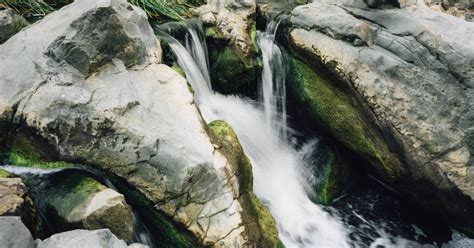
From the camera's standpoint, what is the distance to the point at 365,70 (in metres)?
5.61

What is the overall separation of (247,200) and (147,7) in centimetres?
456

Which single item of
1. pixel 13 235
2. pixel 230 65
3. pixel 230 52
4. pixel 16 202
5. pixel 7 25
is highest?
pixel 7 25

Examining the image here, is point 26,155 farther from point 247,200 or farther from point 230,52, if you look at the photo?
point 230,52

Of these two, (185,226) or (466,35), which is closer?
(185,226)

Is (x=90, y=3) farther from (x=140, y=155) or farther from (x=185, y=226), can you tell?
(x=185, y=226)

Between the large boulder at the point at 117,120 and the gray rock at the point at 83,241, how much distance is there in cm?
100

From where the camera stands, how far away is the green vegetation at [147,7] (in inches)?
261

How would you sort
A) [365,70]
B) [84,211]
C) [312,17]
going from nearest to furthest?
[84,211]
[365,70]
[312,17]

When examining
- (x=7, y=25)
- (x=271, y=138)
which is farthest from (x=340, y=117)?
(x=7, y=25)

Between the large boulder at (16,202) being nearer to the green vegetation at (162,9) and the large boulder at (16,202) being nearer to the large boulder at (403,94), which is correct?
the large boulder at (403,94)

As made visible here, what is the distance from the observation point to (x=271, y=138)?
6461 millimetres

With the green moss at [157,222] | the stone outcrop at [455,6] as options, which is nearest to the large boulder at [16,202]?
the green moss at [157,222]

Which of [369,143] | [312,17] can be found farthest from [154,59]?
[369,143]

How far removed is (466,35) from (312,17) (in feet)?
7.38
